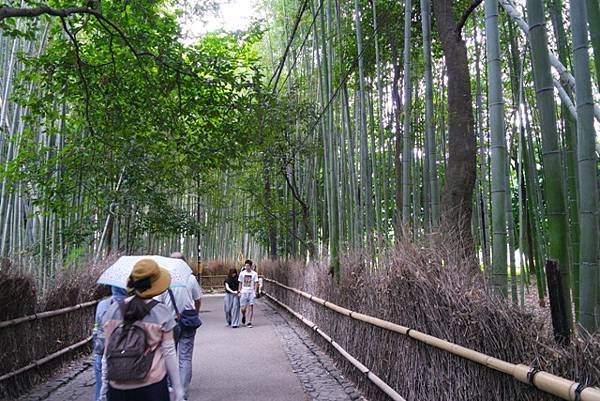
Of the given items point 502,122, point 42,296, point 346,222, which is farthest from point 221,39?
point 502,122

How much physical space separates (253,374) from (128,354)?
352cm

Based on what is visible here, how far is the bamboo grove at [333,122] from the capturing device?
2.60 metres

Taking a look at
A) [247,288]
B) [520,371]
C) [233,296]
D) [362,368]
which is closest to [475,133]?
[362,368]

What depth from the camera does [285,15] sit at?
1130cm

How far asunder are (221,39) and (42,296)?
8.86 meters

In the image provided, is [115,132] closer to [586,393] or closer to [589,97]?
[589,97]

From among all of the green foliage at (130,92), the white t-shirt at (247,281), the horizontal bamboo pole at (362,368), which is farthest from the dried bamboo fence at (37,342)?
the white t-shirt at (247,281)

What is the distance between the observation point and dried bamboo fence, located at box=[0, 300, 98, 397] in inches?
168

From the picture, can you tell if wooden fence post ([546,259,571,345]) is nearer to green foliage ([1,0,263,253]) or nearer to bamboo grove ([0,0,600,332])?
bamboo grove ([0,0,600,332])

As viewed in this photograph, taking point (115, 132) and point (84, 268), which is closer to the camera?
point (115, 132)

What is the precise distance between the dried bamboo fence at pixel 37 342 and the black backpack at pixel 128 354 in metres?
2.34

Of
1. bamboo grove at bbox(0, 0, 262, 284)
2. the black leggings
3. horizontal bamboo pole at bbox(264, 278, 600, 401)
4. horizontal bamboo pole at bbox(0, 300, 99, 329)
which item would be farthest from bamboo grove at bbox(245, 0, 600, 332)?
horizontal bamboo pole at bbox(0, 300, 99, 329)

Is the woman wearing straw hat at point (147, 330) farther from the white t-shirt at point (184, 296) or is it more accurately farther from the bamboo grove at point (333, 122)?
the bamboo grove at point (333, 122)

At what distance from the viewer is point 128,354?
89.7 inches
